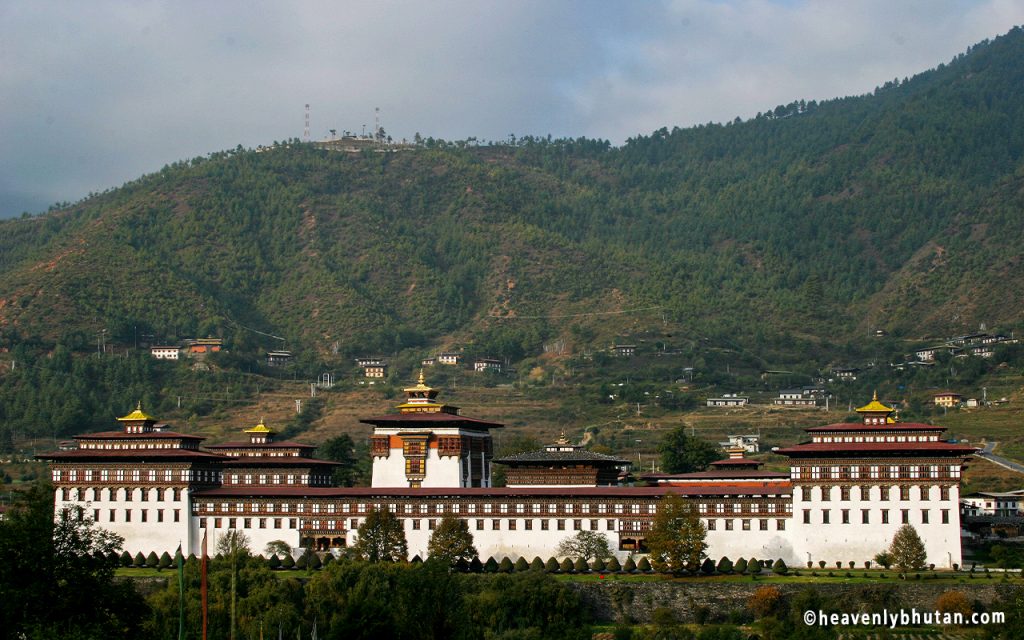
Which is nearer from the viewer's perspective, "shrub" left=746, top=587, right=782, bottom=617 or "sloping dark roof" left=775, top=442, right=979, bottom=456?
"shrub" left=746, top=587, right=782, bottom=617

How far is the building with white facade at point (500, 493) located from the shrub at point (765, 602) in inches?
460

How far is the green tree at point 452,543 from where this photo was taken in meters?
105

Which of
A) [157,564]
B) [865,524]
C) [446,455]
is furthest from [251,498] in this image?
[865,524]

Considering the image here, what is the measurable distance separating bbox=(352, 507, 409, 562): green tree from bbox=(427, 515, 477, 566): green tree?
2010 millimetres

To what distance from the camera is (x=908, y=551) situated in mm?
99438

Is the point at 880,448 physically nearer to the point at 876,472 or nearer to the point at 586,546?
the point at 876,472

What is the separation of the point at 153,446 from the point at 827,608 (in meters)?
52.8

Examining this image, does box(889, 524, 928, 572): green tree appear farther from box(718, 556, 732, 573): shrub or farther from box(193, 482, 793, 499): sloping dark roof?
box(718, 556, 732, 573): shrub

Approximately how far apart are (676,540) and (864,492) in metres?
13.3

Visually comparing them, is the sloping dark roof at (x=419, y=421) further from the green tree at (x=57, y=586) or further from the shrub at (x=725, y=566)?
the green tree at (x=57, y=586)

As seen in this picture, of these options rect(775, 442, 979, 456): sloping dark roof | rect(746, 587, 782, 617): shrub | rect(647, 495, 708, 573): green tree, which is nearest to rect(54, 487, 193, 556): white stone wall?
rect(647, 495, 708, 573): green tree

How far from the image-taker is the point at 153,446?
4695 inches

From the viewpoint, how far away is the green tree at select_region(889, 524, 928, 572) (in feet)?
324

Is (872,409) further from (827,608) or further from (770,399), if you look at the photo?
(770,399)
